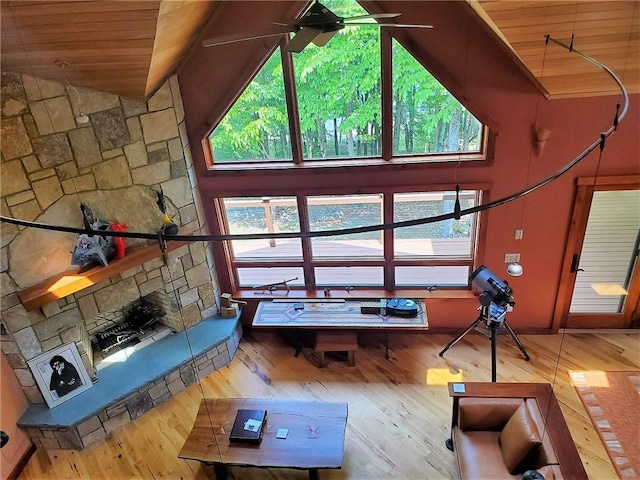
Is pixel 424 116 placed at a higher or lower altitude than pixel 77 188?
higher

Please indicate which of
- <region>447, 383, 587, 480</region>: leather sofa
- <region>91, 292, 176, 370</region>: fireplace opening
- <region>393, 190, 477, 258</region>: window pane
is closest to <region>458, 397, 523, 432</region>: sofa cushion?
<region>447, 383, 587, 480</region>: leather sofa

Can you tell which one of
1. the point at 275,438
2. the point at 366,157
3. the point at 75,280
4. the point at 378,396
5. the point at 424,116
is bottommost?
the point at 378,396

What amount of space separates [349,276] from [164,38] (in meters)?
3.42

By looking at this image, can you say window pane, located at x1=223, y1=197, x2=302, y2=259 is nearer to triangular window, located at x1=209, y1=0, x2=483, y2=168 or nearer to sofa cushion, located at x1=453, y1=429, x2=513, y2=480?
triangular window, located at x1=209, y1=0, x2=483, y2=168

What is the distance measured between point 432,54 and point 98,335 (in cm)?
474

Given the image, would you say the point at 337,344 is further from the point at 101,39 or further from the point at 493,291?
the point at 101,39

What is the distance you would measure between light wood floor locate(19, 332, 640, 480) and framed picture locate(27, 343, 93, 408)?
0.58m

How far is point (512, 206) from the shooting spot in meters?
5.09

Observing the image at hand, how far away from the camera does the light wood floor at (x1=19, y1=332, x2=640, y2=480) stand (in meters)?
4.41

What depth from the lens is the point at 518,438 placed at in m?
3.68

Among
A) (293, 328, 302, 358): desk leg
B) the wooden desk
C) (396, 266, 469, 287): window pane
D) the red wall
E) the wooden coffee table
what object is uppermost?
the red wall

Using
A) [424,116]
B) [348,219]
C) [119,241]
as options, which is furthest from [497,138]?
[119,241]

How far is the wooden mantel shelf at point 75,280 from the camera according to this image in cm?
430

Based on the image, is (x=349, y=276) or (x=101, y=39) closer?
(x=101, y=39)
